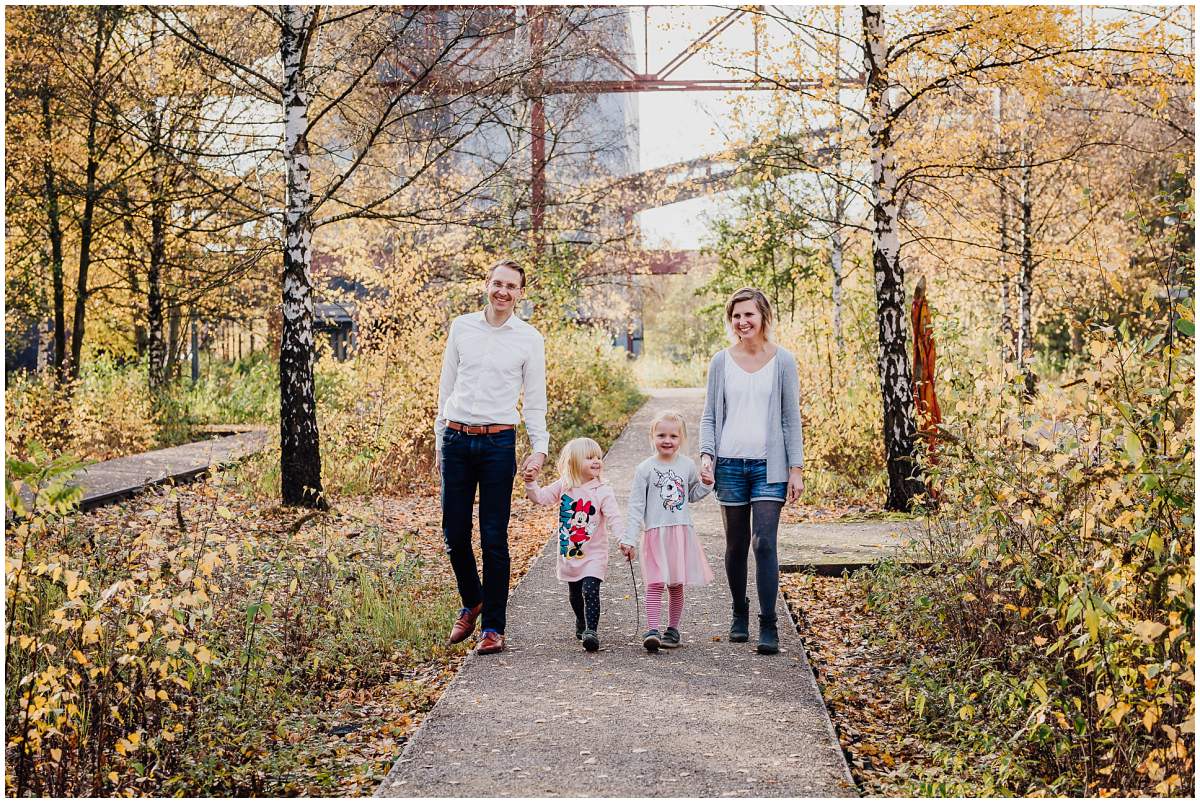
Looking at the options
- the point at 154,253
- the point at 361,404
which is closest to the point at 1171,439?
the point at 361,404

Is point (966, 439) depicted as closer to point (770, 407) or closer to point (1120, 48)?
point (770, 407)

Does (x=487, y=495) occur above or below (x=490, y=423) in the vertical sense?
below

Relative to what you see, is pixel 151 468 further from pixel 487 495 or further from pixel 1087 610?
pixel 1087 610

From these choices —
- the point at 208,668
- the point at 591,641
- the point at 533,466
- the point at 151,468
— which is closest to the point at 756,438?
the point at 533,466

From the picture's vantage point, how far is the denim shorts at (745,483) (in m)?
5.25

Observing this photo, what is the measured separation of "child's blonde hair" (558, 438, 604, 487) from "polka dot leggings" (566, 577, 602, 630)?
0.48m

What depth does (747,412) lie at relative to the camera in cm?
529

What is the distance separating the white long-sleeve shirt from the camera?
532cm

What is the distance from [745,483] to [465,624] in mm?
1567

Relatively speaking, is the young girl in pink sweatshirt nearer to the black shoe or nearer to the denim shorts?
the black shoe

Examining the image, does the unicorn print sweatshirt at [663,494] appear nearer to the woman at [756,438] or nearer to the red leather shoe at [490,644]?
the woman at [756,438]

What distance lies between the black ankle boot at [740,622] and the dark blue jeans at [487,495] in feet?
3.73

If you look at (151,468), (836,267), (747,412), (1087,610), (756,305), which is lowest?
(151,468)

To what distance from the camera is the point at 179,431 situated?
16.6 metres
